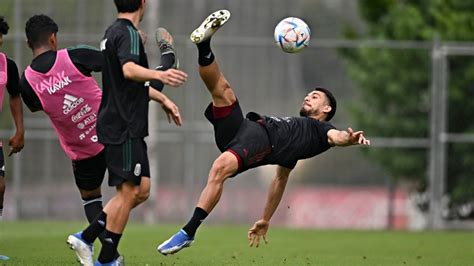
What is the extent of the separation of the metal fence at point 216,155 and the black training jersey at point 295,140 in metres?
10.3

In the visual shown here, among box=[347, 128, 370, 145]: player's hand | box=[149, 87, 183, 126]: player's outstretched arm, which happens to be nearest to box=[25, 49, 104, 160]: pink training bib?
box=[149, 87, 183, 126]: player's outstretched arm

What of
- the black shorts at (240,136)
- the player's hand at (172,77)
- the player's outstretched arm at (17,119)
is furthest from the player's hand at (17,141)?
the player's hand at (172,77)

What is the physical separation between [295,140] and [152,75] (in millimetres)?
2292

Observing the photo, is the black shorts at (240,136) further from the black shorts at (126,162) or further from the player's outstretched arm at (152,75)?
the player's outstretched arm at (152,75)

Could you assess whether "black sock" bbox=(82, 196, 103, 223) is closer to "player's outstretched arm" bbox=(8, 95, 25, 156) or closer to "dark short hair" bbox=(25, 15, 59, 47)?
"player's outstretched arm" bbox=(8, 95, 25, 156)

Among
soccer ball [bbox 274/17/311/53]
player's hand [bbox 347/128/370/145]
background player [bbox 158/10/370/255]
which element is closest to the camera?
player's hand [bbox 347/128/370/145]

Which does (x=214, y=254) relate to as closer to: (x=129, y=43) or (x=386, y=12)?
Result: (x=129, y=43)

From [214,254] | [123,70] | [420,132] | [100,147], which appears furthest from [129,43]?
[420,132]

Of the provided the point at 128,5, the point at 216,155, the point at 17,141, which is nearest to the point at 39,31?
the point at 17,141

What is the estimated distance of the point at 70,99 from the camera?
10570 millimetres

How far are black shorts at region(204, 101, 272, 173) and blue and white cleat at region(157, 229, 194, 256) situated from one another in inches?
37.3

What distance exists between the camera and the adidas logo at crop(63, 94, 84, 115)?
10.6m

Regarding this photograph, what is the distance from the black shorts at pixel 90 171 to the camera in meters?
10.7

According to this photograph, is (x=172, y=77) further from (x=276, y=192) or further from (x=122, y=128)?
(x=276, y=192)
